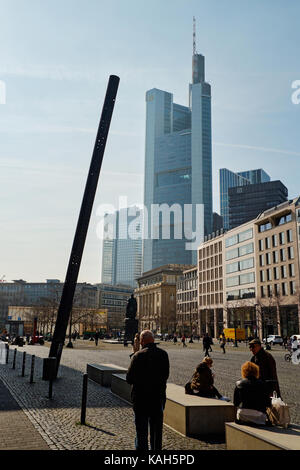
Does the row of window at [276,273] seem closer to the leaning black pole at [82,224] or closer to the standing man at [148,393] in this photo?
the leaning black pole at [82,224]

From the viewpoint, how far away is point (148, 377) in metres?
5.71

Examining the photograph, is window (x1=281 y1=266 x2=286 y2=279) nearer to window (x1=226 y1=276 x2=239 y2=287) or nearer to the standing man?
window (x1=226 y1=276 x2=239 y2=287)

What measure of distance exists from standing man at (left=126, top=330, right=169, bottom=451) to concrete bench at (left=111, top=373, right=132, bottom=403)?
5.42m

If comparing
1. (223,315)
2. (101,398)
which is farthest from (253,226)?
(101,398)

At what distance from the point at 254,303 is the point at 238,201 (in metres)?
98.8

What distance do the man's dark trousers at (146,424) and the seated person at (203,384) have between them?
3.12 m

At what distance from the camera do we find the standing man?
5.62 meters

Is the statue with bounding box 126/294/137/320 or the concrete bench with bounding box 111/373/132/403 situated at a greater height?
the statue with bounding box 126/294/137/320

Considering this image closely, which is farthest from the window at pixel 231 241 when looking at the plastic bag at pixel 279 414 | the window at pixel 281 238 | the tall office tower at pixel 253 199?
the plastic bag at pixel 279 414

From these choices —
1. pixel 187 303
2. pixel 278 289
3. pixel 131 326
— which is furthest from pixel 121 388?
pixel 187 303

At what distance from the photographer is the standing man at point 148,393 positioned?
→ 18.4 feet

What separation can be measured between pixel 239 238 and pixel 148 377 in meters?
93.8

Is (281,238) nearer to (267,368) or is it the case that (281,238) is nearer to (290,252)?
(290,252)

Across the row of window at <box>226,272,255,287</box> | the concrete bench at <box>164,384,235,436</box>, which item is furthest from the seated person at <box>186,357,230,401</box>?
the row of window at <box>226,272,255,287</box>
